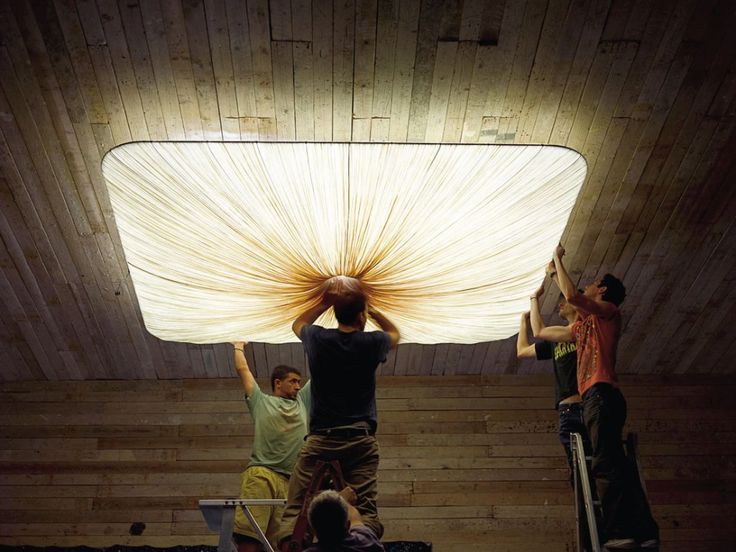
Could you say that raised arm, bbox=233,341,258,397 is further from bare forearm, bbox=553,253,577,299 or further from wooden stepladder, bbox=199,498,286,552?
bare forearm, bbox=553,253,577,299

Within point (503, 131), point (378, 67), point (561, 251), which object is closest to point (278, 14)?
point (378, 67)

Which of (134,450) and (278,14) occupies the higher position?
(278,14)

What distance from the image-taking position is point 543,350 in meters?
3.93

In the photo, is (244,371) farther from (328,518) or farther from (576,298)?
(576,298)

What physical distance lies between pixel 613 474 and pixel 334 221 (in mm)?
1387

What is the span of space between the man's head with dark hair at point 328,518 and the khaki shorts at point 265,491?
110 cm

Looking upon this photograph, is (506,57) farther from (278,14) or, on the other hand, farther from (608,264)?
(608,264)

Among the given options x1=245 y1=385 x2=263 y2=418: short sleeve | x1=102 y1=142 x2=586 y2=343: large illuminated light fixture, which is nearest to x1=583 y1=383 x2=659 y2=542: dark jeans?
x1=102 y1=142 x2=586 y2=343: large illuminated light fixture

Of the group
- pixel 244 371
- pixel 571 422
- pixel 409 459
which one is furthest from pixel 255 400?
pixel 571 422

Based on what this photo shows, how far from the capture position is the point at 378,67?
11.7 feet

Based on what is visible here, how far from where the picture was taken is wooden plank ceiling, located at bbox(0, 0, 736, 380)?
339 cm

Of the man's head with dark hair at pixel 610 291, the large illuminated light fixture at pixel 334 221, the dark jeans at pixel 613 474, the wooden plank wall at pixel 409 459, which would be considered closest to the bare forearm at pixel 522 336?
the large illuminated light fixture at pixel 334 221

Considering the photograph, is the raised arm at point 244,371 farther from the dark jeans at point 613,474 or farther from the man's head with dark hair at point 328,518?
the dark jeans at point 613,474

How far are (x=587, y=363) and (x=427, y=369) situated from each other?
187 cm
